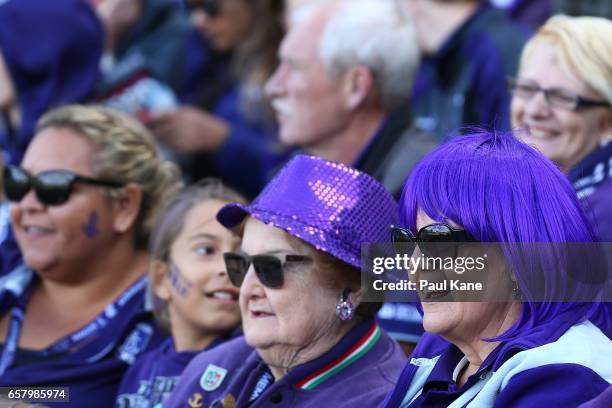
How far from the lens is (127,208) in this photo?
4840mm

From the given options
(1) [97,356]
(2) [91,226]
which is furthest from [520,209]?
(2) [91,226]

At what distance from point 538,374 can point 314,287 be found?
922mm

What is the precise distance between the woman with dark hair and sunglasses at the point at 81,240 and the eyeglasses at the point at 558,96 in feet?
4.82

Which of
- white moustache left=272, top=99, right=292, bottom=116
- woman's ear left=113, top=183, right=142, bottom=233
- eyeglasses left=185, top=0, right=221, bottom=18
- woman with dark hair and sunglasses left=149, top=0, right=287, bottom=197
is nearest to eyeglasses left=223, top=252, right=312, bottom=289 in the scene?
woman's ear left=113, top=183, right=142, bottom=233

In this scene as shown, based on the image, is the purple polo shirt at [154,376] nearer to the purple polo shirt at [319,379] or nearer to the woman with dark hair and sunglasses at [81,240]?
the woman with dark hair and sunglasses at [81,240]

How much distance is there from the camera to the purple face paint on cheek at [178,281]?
421cm

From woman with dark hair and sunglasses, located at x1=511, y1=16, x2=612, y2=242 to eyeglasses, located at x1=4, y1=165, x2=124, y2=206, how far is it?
66.9 inches

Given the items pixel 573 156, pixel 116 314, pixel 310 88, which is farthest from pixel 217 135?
pixel 573 156

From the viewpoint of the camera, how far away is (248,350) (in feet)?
12.4

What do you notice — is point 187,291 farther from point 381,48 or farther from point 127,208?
point 381,48

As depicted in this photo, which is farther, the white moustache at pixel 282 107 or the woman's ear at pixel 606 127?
the white moustache at pixel 282 107

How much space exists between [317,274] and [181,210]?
1.02 meters

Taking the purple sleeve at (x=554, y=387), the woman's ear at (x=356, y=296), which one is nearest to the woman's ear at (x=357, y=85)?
the woman's ear at (x=356, y=296)

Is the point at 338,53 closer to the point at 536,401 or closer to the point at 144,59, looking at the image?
the point at 144,59
